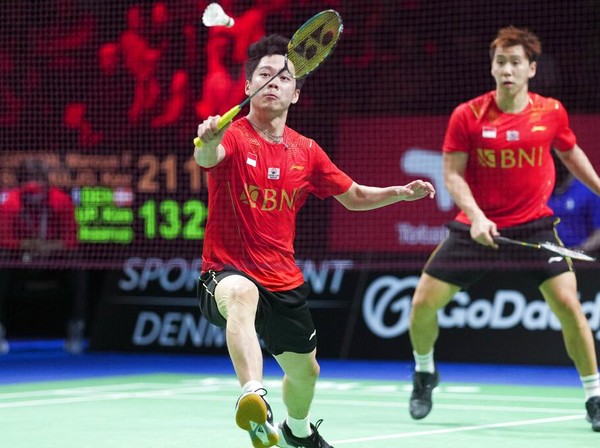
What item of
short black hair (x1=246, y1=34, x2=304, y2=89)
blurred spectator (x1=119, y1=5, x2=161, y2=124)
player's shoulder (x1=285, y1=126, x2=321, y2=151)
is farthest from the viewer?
blurred spectator (x1=119, y1=5, x2=161, y2=124)

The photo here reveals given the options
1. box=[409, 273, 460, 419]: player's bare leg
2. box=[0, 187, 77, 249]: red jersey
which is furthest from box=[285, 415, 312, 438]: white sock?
box=[0, 187, 77, 249]: red jersey

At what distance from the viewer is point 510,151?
7.59 m

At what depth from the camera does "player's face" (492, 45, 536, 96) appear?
7504 millimetres

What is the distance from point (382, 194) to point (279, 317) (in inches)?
32.8

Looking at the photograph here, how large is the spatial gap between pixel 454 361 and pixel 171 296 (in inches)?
121

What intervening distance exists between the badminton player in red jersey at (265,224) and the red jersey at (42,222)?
727 cm

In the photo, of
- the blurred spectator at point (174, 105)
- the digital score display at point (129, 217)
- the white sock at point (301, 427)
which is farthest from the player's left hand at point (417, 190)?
the blurred spectator at point (174, 105)

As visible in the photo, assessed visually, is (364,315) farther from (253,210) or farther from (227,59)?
(253,210)

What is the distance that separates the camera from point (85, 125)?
13508mm

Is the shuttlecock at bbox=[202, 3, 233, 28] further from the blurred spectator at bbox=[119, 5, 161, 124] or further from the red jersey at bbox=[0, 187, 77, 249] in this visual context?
the blurred spectator at bbox=[119, 5, 161, 124]

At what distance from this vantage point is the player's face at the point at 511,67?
7.50 metres

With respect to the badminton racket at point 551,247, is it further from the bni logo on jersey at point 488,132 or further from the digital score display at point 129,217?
the digital score display at point 129,217

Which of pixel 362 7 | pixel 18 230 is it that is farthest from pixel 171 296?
pixel 362 7

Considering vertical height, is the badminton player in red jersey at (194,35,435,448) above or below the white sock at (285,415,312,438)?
above
